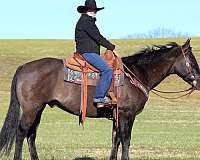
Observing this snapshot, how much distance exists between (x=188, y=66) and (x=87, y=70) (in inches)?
87.0

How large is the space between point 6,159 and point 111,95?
326 centimetres

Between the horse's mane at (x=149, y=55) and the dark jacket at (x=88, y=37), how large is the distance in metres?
0.77

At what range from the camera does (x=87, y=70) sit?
11805mm

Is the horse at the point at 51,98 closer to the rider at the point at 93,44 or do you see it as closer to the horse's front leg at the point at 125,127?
the horse's front leg at the point at 125,127

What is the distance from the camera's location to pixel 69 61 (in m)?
11.9

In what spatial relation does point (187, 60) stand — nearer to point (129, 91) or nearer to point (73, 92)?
point (129, 91)

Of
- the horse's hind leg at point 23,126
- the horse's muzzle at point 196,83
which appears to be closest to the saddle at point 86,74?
the horse's hind leg at point 23,126

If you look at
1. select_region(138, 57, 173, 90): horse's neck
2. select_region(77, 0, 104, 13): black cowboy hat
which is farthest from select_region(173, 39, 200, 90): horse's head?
select_region(77, 0, 104, 13): black cowboy hat

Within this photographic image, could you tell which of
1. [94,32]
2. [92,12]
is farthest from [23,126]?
[92,12]

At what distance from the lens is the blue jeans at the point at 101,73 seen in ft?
38.0

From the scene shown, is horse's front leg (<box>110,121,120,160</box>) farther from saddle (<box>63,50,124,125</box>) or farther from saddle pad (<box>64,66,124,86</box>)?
saddle pad (<box>64,66,124,86</box>)

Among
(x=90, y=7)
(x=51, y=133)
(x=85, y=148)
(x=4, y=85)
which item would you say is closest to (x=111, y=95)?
(x=90, y=7)

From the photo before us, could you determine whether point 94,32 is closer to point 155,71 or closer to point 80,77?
point 80,77

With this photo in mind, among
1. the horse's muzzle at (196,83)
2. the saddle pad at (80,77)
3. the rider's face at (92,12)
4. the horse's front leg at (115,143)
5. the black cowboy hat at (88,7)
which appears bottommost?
the horse's front leg at (115,143)
